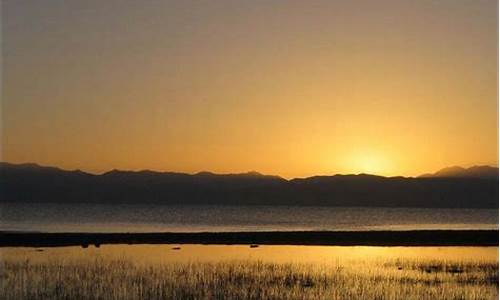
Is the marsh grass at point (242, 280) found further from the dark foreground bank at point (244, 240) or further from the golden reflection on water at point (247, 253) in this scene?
the dark foreground bank at point (244, 240)

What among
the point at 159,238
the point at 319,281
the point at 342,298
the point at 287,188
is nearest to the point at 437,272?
the point at 319,281

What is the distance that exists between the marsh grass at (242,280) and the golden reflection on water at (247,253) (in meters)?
1.65

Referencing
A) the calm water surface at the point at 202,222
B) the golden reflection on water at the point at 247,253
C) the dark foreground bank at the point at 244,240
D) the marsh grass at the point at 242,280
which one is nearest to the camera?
the marsh grass at the point at 242,280

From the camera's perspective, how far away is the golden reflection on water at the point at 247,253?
2678cm

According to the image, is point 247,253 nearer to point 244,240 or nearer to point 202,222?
point 244,240

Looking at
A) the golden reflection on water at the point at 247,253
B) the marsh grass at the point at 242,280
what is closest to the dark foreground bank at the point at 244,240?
the golden reflection on water at the point at 247,253

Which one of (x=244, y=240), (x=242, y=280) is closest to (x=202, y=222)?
(x=244, y=240)

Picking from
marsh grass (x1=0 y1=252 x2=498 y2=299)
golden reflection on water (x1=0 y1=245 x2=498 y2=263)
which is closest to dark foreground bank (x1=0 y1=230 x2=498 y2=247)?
golden reflection on water (x1=0 y1=245 x2=498 y2=263)

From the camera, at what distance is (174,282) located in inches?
756

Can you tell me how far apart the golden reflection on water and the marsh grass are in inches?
65.1

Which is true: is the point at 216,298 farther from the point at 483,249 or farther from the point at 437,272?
the point at 483,249

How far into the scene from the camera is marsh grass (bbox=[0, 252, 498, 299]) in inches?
685

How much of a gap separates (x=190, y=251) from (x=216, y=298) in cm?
1365

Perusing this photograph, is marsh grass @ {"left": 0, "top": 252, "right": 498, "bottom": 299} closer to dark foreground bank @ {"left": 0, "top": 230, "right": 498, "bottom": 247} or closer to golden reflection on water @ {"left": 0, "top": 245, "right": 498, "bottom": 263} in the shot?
golden reflection on water @ {"left": 0, "top": 245, "right": 498, "bottom": 263}
